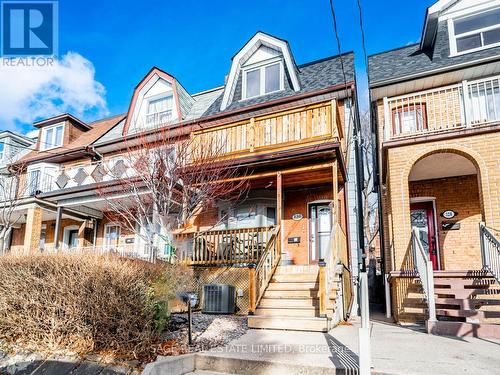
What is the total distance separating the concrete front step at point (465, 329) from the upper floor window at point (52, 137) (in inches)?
762

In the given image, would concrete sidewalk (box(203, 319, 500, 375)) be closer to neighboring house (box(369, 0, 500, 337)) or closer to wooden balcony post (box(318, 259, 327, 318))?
wooden balcony post (box(318, 259, 327, 318))

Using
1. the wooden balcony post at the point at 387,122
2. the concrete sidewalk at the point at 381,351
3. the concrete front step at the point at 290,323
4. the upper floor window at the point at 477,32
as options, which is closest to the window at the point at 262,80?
the wooden balcony post at the point at 387,122

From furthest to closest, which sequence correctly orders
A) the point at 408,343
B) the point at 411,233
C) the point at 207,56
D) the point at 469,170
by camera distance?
1. the point at 207,56
2. the point at 469,170
3. the point at 411,233
4. the point at 408,343

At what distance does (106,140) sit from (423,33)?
14.0 meters

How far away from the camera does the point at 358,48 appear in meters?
8.93

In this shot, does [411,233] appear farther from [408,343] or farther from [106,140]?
[106,140]

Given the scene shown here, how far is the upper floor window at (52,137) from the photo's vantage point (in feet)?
63.8

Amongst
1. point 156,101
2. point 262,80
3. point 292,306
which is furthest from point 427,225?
point 156,101

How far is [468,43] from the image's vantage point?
11.6 metres

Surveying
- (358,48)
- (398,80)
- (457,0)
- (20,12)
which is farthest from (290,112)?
(20,12)

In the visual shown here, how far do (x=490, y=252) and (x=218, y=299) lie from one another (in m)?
6.13

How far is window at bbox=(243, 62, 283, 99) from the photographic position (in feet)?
46.1

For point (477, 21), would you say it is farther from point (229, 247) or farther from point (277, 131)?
point (229, 247)

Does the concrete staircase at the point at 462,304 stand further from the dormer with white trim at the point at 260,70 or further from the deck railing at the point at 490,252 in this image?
the dormer with white trim at the point at 260,70
